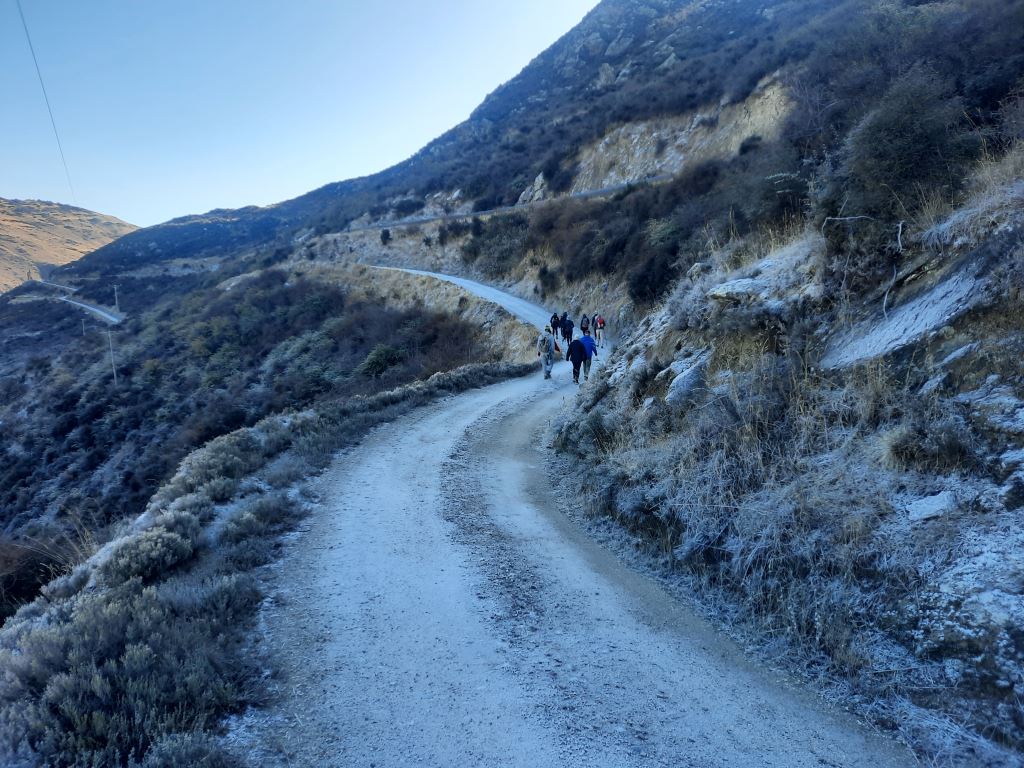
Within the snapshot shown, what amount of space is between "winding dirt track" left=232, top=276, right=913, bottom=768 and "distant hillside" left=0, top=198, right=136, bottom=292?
12922 centimetres

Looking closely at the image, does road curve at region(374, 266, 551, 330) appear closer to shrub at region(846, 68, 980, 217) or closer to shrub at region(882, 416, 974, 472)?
shrub at region(846, 68, 980, 217)

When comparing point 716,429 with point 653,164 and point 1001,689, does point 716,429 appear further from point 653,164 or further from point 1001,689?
point 653,164

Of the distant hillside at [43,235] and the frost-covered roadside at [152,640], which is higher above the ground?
the distant hillside at [43,235]

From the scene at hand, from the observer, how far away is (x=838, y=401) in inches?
215

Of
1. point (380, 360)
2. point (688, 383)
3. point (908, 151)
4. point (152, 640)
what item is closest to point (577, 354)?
point (688, 383)

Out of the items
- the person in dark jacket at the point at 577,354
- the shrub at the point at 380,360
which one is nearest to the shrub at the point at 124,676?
the person in dark jacket at the point at 577,354

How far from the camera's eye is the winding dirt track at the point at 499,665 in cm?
339

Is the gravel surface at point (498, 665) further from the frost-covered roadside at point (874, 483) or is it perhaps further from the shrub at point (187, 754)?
the frost-covered roadside at point (874, 483)

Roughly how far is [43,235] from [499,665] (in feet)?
579

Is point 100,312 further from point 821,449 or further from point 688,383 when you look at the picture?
point 821,449

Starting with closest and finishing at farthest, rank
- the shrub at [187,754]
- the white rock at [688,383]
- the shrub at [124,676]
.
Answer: the shrub at [187,754] < the shrub at [124,676] < the white rock at [688,383]

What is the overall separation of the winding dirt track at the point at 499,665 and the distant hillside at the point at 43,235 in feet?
A: 424

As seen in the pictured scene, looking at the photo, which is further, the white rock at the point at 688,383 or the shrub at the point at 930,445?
the white rock at the point at 688,383

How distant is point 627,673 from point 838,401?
3.47 metres
